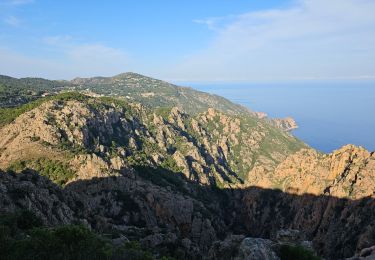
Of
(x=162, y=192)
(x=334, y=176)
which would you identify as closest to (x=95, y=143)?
(x=162, y=192)

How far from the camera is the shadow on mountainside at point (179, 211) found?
183ft

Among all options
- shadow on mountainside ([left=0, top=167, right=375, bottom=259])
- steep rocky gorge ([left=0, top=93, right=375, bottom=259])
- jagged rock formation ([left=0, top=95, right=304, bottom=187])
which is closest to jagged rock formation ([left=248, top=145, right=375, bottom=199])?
steep rocky gorge ([left=0, top=93, right=375, bottom=259])

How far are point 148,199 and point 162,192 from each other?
8530mm

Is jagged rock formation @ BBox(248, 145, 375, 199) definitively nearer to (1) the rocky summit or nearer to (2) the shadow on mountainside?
(1) the rocky summit

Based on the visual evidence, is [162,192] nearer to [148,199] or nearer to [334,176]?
[148,199]

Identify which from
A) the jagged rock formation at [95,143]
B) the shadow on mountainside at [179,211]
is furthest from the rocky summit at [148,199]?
the jagged rock formation at [95,143]

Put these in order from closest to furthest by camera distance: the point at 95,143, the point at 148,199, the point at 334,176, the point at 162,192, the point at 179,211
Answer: the point at 148,199, the point at 179,211, the point at 334,176, the point at 162,192, the point at 95,143

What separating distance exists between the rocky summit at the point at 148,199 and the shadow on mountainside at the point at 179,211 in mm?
286

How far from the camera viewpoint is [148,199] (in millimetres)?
97688

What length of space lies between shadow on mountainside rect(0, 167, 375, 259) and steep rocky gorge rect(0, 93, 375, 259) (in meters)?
0.24

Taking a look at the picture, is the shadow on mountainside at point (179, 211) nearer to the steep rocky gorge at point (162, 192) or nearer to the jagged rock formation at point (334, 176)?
the steep rocky gorge at point (162, 192)

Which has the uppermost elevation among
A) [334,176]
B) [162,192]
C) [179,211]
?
[334,176]

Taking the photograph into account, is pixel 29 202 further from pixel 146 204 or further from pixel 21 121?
pixel 21 121

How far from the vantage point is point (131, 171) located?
114m
